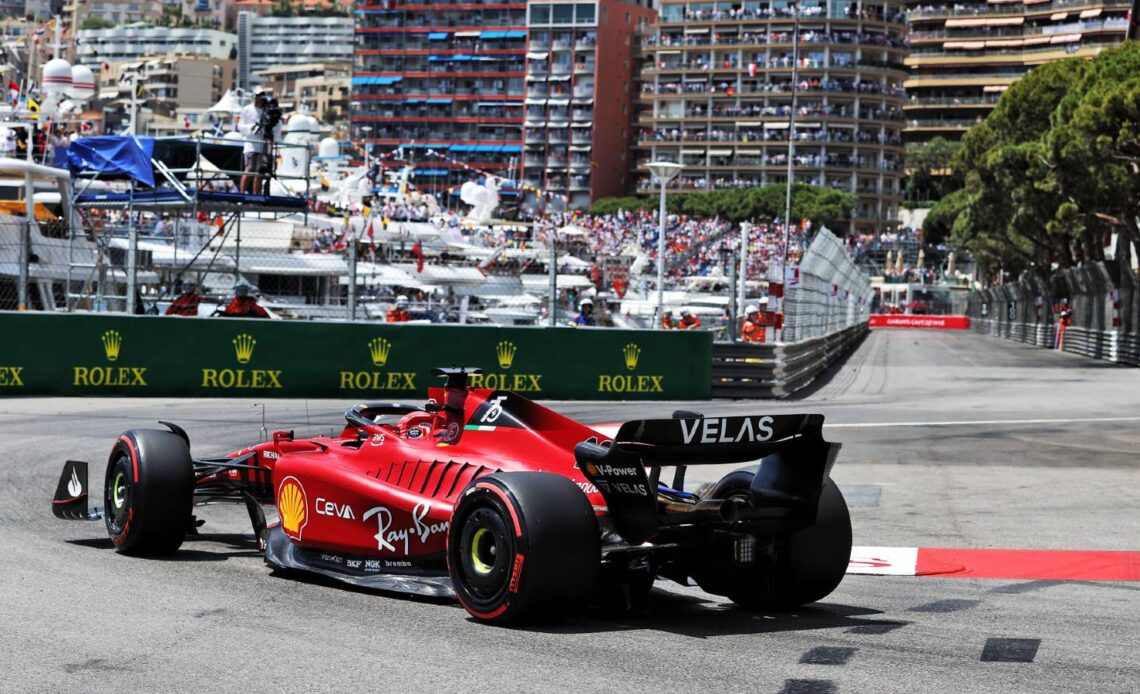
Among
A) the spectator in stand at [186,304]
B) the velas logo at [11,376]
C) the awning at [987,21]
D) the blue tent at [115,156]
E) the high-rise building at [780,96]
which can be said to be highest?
the awning at [987,21]

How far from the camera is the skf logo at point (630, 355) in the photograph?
23188 mm

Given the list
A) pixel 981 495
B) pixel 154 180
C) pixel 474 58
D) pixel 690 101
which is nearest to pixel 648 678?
pixel 981 495

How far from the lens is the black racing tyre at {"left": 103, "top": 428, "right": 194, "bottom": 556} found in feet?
27.4

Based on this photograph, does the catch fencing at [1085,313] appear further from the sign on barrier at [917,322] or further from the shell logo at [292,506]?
the shell logo at [292,506]

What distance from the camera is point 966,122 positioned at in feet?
481

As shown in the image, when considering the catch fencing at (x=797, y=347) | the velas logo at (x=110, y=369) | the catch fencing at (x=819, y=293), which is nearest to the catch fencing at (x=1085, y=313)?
the catch fencing at (x=819, y=293)

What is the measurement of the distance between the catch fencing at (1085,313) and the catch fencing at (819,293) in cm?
Answer: 810

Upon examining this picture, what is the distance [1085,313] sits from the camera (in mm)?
54438

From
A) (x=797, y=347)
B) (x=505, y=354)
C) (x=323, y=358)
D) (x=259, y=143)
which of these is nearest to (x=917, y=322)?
(x=797, y=347)

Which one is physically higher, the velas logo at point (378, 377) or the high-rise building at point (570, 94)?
the high-rise building at point (570, 94)

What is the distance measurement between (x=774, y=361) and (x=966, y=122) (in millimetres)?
128978

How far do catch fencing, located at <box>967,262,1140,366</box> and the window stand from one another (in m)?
67.1

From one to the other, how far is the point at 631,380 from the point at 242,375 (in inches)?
225

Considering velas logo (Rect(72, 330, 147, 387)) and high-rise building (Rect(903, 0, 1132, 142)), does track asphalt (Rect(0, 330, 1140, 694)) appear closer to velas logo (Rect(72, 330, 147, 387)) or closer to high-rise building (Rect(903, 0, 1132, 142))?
velas logo (Rect(72, 330, 147, 387))
